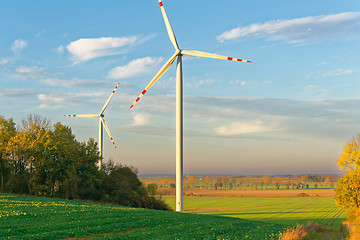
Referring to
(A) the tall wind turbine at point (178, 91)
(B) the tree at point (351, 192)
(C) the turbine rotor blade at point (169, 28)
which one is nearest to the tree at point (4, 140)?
(A) the tall wind turbine at point (178, 91)

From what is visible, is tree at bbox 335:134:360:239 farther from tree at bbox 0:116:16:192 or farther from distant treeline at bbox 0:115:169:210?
tree at bbox 0:116:16:192

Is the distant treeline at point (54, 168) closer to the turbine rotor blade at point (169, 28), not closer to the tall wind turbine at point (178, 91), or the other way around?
the tall wind turbine at point (178, 91)

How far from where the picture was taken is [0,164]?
254ft

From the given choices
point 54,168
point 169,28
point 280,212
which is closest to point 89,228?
point 169,28

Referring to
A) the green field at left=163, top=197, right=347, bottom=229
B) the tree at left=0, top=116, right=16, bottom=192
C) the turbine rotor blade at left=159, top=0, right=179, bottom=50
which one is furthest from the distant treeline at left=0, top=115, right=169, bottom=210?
the turbine rotor blade at left=159, top=0, right=179, bottom=50

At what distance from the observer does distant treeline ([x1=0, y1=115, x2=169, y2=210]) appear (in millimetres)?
74062

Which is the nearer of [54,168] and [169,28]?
[169,28]

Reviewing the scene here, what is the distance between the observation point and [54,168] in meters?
74.6

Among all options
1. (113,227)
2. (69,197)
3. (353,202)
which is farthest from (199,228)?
(69,197)

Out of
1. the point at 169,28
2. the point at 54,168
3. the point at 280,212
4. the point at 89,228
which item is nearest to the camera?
the point at 89,228

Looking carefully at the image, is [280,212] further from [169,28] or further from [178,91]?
[169,28]

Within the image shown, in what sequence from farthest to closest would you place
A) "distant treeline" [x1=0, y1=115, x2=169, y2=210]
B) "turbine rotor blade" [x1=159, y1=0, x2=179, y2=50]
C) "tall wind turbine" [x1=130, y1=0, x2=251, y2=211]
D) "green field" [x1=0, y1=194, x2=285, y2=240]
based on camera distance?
"distant treeline" [x1=0, y1=115, x2=169, y2=210]
"turbine rotor blade" [x1=159, y1=0, x2=179, y2=50]
"tall wind turbine" [x1=130, y1=0, x2=251, y2=211]
"green field" [x1=0, y1=194, x2=285, y2=240]

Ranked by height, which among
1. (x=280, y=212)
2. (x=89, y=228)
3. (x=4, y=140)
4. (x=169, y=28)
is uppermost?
(x=169, y=28)

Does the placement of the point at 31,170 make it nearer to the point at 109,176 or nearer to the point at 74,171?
the point at 74,171
